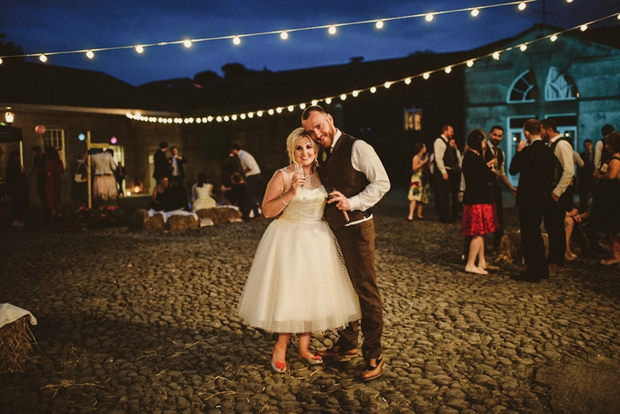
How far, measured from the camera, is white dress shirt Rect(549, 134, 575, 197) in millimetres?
6105

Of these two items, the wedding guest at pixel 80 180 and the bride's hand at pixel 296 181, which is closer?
the bride's hand at pixel 296 181

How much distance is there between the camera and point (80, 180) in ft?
42.0

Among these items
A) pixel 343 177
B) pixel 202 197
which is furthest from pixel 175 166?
pixel 343 177

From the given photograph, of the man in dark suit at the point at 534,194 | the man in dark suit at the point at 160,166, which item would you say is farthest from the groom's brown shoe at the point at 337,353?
the man in dark suit at the point at 160,166

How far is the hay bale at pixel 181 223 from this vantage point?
10.7 meters

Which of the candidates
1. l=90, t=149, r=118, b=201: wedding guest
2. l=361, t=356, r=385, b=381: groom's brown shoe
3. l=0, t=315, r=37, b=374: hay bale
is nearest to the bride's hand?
l=361, t=356, r=385, b=381: groom's brown shoe

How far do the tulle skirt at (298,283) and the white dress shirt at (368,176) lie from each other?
1.08 ft

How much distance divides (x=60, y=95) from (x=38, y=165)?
588 centimetres

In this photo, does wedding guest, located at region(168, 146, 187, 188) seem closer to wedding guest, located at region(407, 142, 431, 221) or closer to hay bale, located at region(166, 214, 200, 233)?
hay bale, located at region(166, 214, 200, 233)

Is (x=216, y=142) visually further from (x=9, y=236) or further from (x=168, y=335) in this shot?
(x=168, y=335)

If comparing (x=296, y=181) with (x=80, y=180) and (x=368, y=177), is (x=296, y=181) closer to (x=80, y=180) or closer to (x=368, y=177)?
(x=368, y=177)

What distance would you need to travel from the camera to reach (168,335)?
4559 mm

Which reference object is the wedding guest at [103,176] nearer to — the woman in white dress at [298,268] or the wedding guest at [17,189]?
the wedding guest at [17,189]

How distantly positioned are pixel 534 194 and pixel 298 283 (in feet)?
12.0
